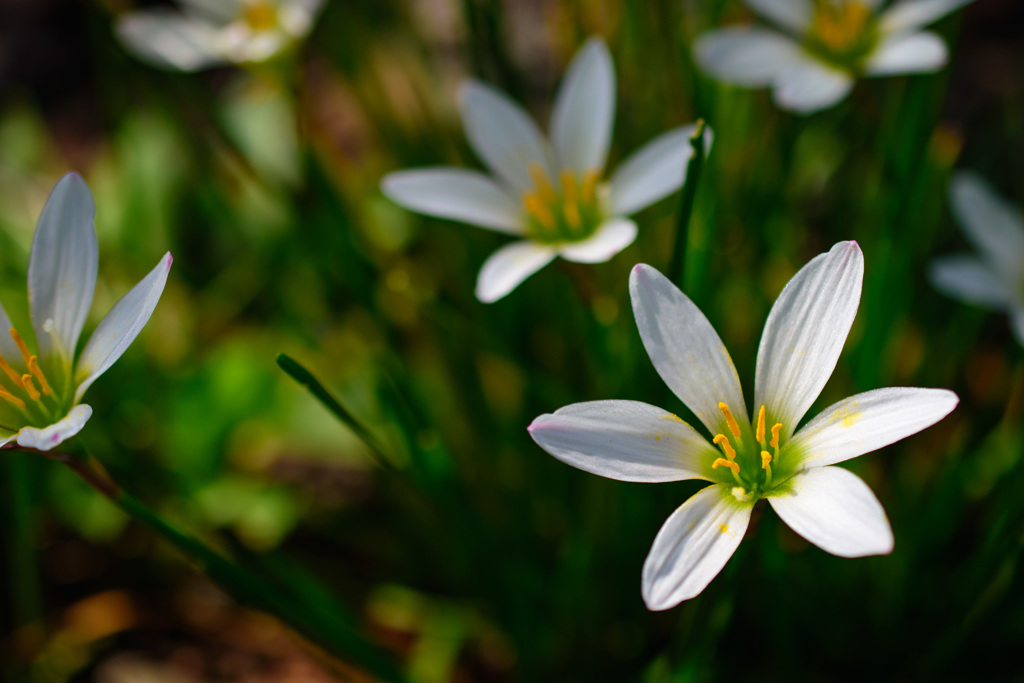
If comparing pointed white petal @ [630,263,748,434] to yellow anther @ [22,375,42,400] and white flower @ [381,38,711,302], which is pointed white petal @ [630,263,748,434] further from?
yellow anther @ [22,375,42,400]

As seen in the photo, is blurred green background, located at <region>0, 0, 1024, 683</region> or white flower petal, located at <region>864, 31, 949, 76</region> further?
blurred green background, located at <region>0, 0, 1024, 683</region>

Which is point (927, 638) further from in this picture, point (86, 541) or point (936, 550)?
point (86, 541)

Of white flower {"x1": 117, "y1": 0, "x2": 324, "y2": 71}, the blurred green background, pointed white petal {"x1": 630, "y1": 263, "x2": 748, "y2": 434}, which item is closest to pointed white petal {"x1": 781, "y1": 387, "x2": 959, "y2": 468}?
pointed white petal {"x1": 630, "y1": 263, "x2": 748, "y2": 434}

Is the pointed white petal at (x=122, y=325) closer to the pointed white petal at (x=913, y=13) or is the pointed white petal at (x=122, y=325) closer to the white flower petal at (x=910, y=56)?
the white flower petal at (x=910, y=56)

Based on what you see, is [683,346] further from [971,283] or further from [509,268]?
[971,283]

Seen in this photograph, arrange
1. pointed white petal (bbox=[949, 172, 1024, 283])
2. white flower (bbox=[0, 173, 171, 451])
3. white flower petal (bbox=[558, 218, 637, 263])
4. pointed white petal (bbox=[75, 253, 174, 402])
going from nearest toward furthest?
pointed white petal (bbox=[75, 253, 174, 402]) → white flower (bbox=[0, 173, 171, 451]) → white flower petal (bbox=[558, 218, 637, 263]) → pointed white petal (bbox=[949, 172, 1024, 283])

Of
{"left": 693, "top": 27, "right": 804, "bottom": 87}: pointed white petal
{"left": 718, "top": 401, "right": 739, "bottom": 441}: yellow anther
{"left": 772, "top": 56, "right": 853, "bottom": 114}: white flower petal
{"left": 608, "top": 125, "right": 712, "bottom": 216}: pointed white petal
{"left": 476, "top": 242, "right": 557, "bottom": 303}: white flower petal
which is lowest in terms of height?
{"left": 718, "top": 401, "right": 739, "bottom": 441}: yellow anther

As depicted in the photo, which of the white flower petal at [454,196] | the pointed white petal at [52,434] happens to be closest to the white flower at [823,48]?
the white flower petal at [454,196]
